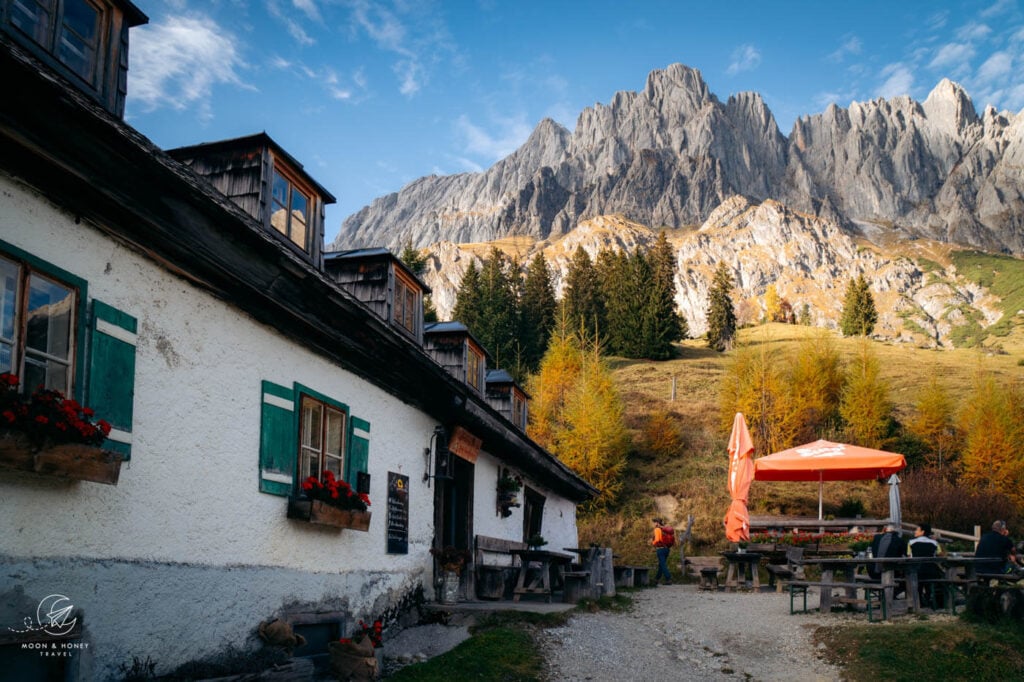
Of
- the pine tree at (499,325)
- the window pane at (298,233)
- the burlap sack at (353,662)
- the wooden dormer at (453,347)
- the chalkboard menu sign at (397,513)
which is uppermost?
the pine tree at (499,325)

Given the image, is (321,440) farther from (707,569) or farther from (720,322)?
(720,322)

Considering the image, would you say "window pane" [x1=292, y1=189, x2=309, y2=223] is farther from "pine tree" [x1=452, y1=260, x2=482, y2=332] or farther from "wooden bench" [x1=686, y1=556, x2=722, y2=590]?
"pine tree" [x1=452, y1=260, x2=482, y2=332]

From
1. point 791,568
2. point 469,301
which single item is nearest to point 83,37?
point 791,568

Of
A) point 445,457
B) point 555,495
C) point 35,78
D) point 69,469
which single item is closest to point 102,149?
point 35,78

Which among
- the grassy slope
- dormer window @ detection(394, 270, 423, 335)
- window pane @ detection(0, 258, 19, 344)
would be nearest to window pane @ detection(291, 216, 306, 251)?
dormer window @ detection(394, 270, 423, 335)

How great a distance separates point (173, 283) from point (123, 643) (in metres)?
2.83

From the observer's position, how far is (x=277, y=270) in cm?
824

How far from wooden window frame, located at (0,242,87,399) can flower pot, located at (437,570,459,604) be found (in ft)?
A: 25.9

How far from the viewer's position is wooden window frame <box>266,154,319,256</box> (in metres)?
11.0

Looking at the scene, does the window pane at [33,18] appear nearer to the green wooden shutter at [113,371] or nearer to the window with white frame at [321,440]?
the green wooden shutter at [113,371]

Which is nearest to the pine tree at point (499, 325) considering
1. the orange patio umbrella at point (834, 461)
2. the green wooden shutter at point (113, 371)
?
the orange patio umbrella at point (834, 461)

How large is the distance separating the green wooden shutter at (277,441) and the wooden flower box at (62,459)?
235 centimetres

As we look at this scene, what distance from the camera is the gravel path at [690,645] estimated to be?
31.1 feet

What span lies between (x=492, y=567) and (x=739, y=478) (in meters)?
7.47
